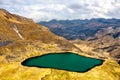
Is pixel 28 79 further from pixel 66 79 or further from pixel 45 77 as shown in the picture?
pixel 66 79

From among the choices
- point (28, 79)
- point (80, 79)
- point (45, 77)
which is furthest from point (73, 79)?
point (28, 79)

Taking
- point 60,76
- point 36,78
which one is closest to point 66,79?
point 60,76

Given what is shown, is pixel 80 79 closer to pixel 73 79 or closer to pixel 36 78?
pixel 73 79

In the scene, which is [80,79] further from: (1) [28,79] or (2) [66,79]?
(1) [28,79]

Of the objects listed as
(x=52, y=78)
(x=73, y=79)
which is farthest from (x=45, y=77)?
(x=73, y=79)

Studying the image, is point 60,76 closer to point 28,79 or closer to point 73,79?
point 73,79

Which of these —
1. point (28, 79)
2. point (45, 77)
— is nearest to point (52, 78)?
point (45, 77)
